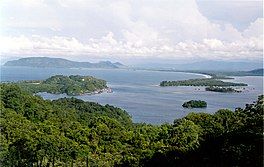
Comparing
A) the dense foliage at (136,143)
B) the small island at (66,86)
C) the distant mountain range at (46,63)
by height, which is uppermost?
the distant mountain range at (46,63)

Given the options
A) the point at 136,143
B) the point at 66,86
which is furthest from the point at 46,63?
the point at 136,143

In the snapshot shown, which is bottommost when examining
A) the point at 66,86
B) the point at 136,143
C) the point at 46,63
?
the point at 66,86

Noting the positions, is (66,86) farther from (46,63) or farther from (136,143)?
(46,63)

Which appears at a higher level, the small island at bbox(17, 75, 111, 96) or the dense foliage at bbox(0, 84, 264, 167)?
the dense foliage at bbox(0, 84, 264, 167)

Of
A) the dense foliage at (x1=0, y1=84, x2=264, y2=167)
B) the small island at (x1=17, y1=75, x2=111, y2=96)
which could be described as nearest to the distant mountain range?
the small island at (x1=17, y1=75, x2=111, y2=96)

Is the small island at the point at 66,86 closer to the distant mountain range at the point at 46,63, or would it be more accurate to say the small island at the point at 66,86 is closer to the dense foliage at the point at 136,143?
the dense foliage at the point at 136,143

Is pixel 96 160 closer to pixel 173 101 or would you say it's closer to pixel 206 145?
pixel 206 145

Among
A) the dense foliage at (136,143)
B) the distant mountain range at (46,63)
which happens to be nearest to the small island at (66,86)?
Answer: the dense foliage at (136,143)

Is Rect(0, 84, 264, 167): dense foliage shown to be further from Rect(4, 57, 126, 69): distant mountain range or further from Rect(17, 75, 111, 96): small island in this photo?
Rect(4, 57, 126, 69): distant mountain range

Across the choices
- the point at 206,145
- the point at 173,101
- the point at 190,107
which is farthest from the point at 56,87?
the point at 206,145

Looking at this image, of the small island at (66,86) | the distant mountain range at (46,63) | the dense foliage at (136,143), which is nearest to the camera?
the dense foliage at (136,143)
